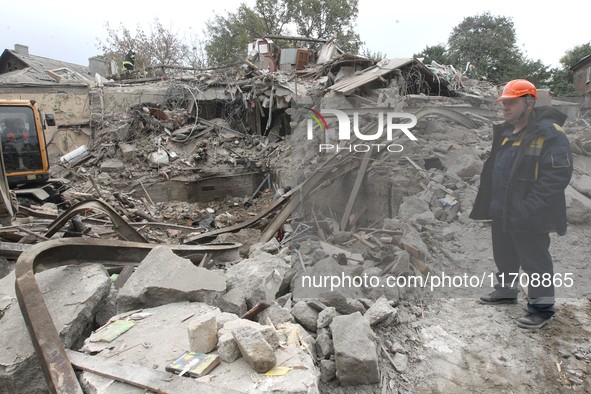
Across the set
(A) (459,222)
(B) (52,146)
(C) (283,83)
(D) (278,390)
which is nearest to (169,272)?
(D) (278,390)

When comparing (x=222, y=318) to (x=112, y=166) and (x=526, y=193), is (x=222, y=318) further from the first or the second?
(x=112, y=166)

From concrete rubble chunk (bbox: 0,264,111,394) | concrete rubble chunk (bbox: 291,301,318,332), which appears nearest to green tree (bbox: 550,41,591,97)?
concrete rubble chunk (bbox: 291,301,318,332)

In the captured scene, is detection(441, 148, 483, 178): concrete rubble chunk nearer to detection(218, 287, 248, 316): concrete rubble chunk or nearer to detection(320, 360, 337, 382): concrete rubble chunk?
detection(320, 360, 337, 382): concrete rubble chunk

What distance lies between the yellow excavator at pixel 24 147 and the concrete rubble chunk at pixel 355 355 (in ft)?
26.8

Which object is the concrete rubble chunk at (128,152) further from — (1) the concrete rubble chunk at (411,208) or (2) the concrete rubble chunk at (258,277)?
(1) the concrete rubble chunk at (411,208)

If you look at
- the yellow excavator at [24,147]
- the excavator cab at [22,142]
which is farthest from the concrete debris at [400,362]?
the excavator cab at [22,142]

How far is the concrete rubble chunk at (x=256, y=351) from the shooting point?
170cm

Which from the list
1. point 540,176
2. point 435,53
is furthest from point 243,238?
point 435,53

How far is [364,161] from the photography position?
3.27 m

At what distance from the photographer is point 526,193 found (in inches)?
102

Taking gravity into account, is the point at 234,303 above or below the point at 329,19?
below

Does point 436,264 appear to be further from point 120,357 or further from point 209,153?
point 209,153

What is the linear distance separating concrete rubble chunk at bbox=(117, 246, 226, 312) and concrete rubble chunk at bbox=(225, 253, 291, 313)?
0.66 feet

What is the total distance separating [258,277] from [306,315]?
562 millimetres
